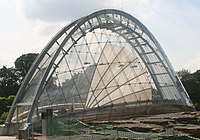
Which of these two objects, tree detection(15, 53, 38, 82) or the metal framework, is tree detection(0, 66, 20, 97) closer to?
tree detection(15, 53, 38, 82)

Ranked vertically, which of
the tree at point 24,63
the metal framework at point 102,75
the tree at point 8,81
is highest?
the tree at point 24,63

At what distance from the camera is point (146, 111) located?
49000 mm

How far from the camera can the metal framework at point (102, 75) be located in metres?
40.1

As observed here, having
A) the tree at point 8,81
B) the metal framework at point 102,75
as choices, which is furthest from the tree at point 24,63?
the metal framework at point 102,75

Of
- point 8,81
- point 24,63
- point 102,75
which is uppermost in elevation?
point 24,63

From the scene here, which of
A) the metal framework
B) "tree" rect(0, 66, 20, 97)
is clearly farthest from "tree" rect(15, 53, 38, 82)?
the metal framework

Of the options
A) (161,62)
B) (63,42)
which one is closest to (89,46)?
(63,42)

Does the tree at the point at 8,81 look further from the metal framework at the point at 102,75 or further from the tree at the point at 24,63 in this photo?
the metal framework at the point at 102,75

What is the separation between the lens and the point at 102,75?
46281 mm

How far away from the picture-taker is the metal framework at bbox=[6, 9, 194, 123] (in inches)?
1577

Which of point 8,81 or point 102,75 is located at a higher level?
point 8,81

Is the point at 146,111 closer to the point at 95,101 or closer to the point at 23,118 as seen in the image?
the point at 95,101

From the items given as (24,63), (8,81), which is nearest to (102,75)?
(8,81)

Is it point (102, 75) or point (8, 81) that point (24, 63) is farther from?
point (102, 75)
